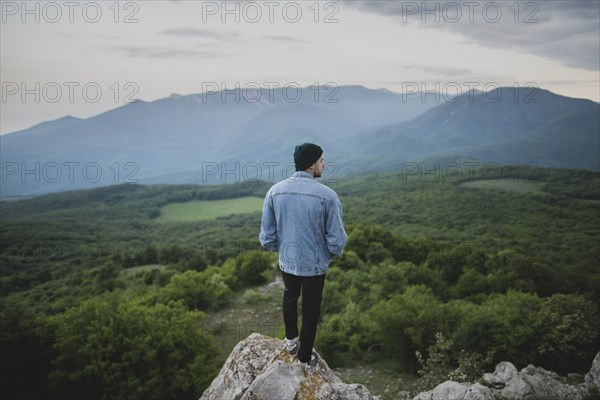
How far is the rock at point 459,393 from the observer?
Answer: 25.0ft

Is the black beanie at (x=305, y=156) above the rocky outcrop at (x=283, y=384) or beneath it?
above

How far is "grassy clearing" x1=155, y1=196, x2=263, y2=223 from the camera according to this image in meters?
132

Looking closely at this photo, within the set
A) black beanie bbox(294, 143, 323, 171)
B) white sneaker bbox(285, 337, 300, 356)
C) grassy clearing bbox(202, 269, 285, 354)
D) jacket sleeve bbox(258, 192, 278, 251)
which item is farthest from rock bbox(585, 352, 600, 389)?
grassy clearing bbox(202, 269, 285, 354)

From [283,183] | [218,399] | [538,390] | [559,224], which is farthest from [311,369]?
[559,224]

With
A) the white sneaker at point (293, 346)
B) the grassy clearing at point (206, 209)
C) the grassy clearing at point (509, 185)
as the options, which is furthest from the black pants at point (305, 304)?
the grassy clearing at point (509, 185)

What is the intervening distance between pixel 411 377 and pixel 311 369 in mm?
10532

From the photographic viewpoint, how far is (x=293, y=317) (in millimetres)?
5336

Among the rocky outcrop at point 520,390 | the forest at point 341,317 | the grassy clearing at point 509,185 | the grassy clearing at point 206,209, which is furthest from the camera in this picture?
the grassy clearing at point 206,209

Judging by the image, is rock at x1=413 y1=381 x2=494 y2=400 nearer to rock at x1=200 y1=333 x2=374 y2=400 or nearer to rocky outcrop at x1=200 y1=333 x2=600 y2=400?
rocky outcrop at x1=200 y1=333 x2=600 y2=400

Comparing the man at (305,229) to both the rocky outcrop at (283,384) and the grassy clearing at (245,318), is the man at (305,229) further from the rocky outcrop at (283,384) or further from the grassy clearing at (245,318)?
the grassy clearing at (245,318)

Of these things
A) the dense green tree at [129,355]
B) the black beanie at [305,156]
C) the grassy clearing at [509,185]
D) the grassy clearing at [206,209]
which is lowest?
the grassy clearing at [206,209]

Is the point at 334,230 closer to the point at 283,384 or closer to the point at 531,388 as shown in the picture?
the point at 283,384

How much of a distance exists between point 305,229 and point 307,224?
2.9 inches

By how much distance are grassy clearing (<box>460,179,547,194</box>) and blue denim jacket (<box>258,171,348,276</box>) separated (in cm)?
13425
